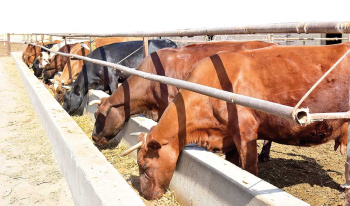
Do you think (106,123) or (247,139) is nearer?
(247,139)

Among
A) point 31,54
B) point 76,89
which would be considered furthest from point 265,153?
point 31,54

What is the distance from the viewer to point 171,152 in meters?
3.58

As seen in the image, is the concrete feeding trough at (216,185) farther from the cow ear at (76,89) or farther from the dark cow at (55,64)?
the dark cow at (55,64)

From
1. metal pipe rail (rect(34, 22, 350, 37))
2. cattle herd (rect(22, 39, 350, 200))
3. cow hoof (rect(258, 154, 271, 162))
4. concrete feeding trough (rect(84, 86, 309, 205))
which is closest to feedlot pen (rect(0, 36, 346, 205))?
cow hoof (rect(258, 154, 271, 162))

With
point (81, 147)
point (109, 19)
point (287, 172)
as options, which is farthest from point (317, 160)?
point (109, 19)

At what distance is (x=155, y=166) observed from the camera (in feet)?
11.9

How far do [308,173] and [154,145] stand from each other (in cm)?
214

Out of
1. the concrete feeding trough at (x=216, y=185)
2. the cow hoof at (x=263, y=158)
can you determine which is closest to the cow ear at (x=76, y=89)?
the cow hoof at (x=263, y=158)

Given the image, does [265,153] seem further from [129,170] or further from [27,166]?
[27,166]

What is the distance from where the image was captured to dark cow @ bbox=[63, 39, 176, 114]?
748 cm

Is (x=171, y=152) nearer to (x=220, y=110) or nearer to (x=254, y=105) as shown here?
(x=220, y=110)

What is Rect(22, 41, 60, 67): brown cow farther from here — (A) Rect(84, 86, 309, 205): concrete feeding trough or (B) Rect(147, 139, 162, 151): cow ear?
(A) Rect(84, 86, 309, 205): concrete feeding trough

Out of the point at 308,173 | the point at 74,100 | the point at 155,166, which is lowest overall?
the point at 308,173

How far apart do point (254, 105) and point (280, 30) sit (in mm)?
516
